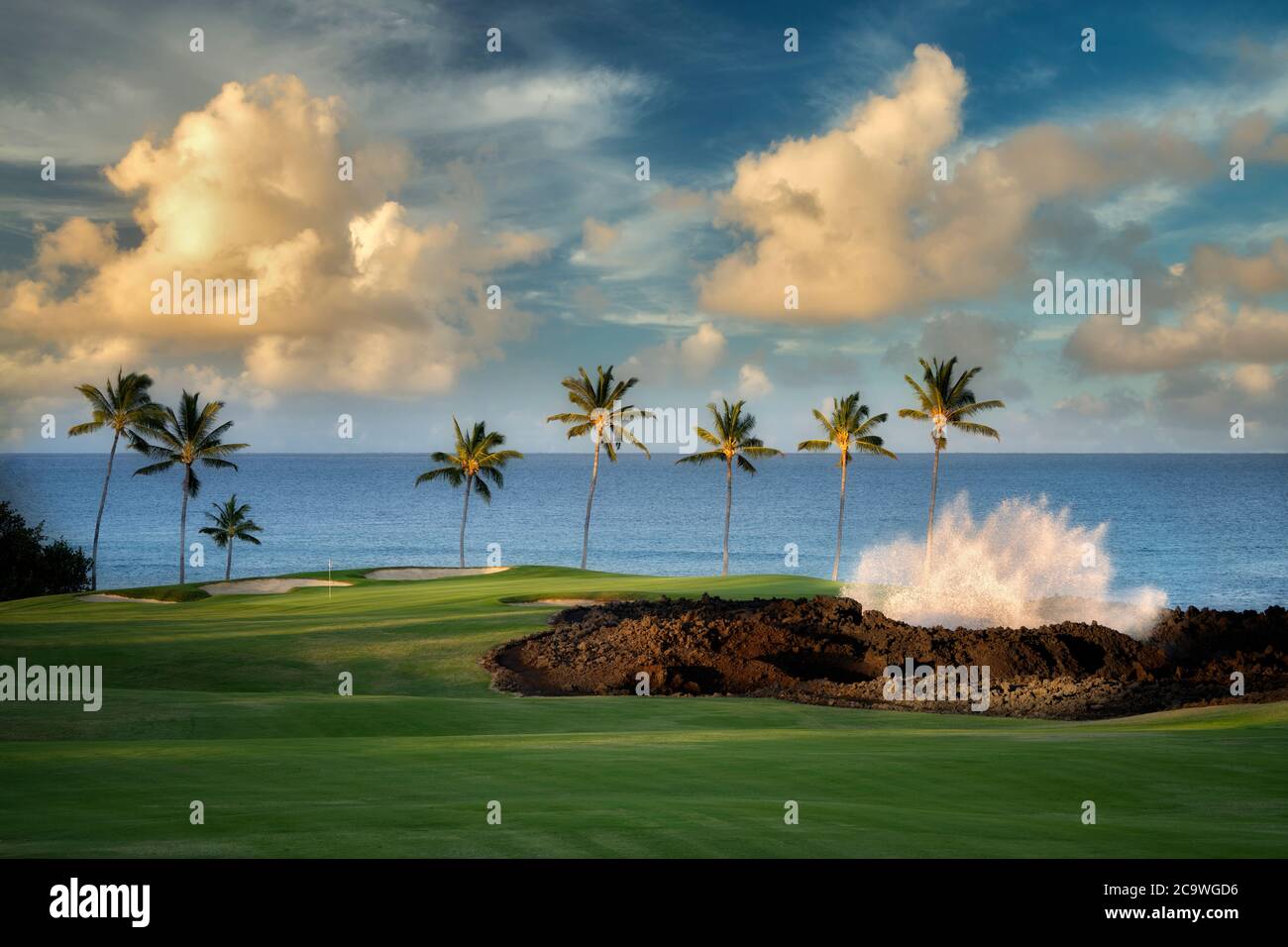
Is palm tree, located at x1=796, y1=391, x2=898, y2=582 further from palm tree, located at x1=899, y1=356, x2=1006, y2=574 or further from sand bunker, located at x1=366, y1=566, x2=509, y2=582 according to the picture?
sand bunker, located at x1=366, y1=566, x2=509, y2=582

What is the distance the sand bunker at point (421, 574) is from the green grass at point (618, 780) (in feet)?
126

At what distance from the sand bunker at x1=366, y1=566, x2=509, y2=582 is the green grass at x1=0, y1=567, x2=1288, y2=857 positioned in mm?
38476

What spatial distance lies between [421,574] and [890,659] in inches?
1622

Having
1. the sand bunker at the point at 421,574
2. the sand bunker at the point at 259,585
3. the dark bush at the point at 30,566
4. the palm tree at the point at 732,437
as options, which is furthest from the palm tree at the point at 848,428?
the dark bush at the point at 30,566

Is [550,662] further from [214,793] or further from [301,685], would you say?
[214,793]

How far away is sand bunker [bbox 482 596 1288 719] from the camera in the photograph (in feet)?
85.7

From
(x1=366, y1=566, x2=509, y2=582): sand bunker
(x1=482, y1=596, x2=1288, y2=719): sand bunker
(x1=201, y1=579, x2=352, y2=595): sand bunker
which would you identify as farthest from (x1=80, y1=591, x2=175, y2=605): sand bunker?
(x1=482, y1=596, x2=1288, y2=719): sand bunker

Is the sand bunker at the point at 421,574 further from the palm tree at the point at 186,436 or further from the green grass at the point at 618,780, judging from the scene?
the green grass at the point at 618,780

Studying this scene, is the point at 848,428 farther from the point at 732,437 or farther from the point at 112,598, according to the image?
the point at 112,598

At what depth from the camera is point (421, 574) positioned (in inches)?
2574

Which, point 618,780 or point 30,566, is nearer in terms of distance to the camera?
point 618,780

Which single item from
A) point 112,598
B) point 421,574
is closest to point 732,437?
point 421,574

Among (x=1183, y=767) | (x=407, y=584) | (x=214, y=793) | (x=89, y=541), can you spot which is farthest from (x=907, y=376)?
(x=89, y=541)
